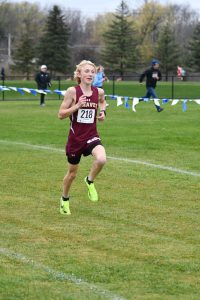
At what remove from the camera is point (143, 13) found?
116438 millimetres

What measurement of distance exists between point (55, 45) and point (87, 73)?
71692 millimetres

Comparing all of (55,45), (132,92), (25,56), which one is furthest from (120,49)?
(132,92)

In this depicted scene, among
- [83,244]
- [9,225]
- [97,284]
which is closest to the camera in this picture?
[97,284]

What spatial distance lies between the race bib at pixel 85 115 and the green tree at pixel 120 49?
72113 millimetres

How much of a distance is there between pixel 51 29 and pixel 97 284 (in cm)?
7619

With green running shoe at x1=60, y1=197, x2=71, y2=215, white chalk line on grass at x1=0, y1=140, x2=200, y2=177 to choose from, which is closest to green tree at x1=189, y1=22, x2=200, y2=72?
white chalk line on grass at x1=0, y1=140, x2=200, y2=177

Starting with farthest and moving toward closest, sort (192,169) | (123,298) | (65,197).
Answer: (192,169) → (65,197) → (123,298)

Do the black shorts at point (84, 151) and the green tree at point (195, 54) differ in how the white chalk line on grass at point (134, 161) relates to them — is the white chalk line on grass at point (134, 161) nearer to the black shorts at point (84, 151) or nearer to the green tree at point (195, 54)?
the black shorts at point (84, 151)

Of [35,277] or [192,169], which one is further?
[192,169]

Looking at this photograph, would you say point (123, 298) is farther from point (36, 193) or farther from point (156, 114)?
point (156, 114)

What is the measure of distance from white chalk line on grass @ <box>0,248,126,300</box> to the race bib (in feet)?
7.47

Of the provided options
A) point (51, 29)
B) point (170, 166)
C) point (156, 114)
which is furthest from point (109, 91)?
point (170, 166)

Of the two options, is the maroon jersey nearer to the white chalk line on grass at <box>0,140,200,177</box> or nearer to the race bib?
the race bib

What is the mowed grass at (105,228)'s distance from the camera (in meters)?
6.44
